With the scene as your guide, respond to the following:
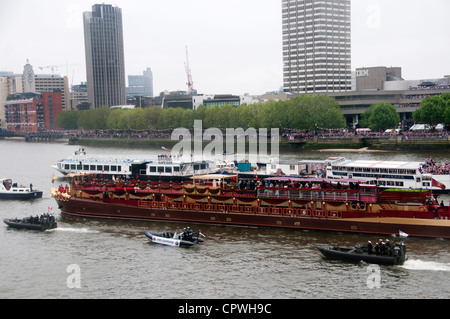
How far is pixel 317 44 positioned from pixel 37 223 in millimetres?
142478

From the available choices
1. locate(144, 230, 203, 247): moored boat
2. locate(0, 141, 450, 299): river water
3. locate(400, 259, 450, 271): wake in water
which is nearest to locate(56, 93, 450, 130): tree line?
locate(0, 141, 450, 299): river water

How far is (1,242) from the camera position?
131 feet

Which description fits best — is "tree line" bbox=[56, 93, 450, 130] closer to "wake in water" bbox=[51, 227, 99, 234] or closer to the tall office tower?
the tall office tower

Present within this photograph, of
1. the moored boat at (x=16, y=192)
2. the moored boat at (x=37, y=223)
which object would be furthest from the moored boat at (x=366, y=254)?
the moored boat at (x=16, y=192)

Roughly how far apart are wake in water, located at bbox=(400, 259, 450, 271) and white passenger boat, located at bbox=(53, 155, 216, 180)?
3201 cm

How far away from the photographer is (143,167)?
2530 inches

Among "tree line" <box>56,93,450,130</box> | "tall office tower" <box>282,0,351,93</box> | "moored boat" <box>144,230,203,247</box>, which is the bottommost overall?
"moored boat" <box>144,230,203,247</box>

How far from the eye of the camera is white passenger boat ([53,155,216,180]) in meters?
61.2

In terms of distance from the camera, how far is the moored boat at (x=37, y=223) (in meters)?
42.5

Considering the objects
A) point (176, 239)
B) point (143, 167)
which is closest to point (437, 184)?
point (176, 239)
